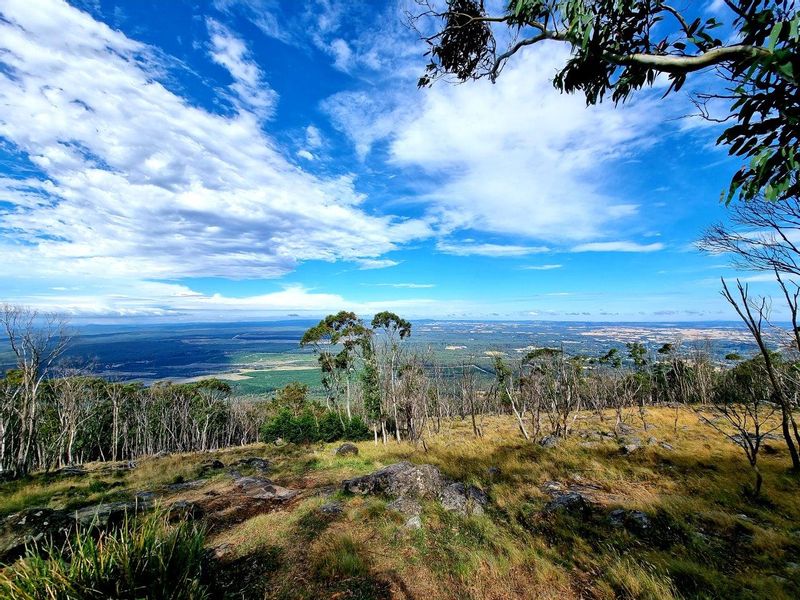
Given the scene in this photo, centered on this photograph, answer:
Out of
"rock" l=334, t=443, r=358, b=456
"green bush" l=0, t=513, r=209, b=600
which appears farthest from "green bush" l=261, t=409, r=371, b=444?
"green bush" l=0, t=513, r=209, b=600

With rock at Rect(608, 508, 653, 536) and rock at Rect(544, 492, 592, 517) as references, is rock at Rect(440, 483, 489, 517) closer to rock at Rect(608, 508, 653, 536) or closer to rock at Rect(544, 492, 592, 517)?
rock at Rect(544, 492, 592, 517)

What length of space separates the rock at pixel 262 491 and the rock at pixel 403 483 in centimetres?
191

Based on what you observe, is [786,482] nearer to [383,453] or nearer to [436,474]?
[436,474]

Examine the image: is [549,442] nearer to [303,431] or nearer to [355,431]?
[355,431]

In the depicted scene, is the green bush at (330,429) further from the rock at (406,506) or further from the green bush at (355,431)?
the rock at (406,506)

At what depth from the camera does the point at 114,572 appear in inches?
149

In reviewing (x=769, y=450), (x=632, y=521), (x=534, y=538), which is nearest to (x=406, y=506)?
(x=534, y=538)

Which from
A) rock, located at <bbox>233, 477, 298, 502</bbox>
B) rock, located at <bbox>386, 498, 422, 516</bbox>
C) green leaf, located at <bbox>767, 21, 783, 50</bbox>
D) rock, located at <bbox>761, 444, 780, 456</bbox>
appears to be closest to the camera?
green leaf, located at <bbox>767, 21, 783, 50</bbox>

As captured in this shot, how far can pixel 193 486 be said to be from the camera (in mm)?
12391

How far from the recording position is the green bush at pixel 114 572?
3.34 m

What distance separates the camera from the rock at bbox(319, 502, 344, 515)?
8.47m

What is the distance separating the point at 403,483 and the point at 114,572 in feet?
24.2

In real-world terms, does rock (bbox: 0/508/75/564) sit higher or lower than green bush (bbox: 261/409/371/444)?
higher

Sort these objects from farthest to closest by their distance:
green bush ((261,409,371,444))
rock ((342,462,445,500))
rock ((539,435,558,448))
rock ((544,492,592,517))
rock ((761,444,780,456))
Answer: green bush ((261,409,371,444)), rock ((539,435,558,448)), rock ((761,444,780,456)), rock ((342,462,445,500)), rock ((544,492,592,517))
